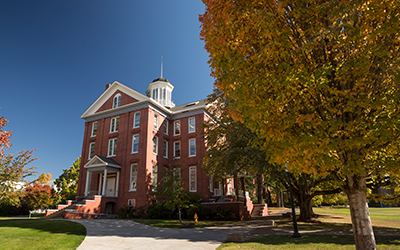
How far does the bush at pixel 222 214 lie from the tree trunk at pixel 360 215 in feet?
55.0

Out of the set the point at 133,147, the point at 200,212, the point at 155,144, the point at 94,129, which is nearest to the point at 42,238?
the point at 200,212

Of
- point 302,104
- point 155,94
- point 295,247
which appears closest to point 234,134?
point 295,247

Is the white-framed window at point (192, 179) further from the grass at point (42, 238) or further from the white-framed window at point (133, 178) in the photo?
the grass at point (42, 238)

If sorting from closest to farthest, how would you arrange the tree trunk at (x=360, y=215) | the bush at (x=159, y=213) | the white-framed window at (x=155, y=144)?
the tree trunk at (x=360, y=215)
the bush at (x=159, y=213)
the white-framed window at (x=155, y=144)

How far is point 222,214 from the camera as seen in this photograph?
21.2 m

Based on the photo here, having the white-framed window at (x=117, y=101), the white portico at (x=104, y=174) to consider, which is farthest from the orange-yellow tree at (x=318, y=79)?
the white-framed window at (x=117, y=101)

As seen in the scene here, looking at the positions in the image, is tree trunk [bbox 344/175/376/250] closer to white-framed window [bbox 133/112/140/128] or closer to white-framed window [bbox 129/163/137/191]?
white-framed window [bbox 129/163/137/191]

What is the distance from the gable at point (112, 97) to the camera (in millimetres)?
29680

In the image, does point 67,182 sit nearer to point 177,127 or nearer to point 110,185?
point 110,185

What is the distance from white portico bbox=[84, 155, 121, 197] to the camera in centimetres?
2591

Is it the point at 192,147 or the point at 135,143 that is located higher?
the point at 135,143

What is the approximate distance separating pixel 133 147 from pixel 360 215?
999 inches

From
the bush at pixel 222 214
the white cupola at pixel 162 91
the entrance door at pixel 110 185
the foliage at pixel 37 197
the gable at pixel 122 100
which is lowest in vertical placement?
the bush at pixel 222 214

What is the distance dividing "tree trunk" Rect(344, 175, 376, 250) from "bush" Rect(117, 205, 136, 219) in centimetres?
2191
